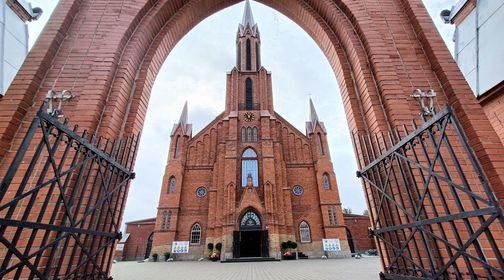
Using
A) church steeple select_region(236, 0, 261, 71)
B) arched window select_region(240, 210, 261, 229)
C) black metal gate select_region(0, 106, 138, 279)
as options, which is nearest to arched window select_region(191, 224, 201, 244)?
arched window select_region(240, 210, 261, 229)

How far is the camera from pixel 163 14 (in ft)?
14.7

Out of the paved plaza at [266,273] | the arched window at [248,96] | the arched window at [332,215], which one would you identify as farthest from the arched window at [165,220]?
the arched window at [332,215]

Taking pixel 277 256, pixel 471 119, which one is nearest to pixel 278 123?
pixel 277 256

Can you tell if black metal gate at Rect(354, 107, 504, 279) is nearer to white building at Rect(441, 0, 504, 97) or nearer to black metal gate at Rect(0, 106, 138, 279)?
white building at Rect(441, 0, 504, 97)

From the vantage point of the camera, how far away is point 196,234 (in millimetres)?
21625

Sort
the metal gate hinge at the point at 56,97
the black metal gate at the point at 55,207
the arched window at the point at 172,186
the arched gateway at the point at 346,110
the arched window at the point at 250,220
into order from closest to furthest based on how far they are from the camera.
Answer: the black metal gate at the point at 55,207
the arched gateway at the point at 346,110
the metal gate hinge at the point at 56,97
the arched window at the point at 250,220
the arched window at the point at 172,186

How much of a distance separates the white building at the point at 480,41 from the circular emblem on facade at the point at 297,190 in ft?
66.1

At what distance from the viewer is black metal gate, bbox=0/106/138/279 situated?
1.67 meters

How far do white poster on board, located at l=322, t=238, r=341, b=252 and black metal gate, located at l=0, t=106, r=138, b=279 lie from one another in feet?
68.1

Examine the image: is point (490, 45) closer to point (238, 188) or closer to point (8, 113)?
point (8, 113)

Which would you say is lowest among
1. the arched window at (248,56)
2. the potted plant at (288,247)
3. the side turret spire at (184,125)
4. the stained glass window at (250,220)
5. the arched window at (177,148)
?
the potted plant at (288,247)

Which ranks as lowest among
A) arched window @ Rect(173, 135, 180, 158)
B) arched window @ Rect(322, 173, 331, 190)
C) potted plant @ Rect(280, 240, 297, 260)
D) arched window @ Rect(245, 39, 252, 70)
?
potted plant @ Rect(280, 240, 297, 260)

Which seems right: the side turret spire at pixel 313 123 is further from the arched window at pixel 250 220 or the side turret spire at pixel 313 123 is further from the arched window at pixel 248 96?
the arched window at pixel 250 220

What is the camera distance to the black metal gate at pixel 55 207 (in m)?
1.67
